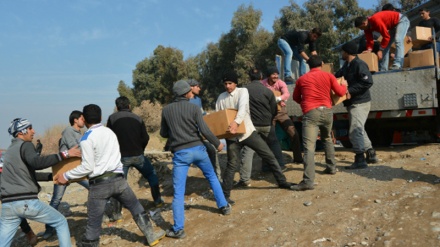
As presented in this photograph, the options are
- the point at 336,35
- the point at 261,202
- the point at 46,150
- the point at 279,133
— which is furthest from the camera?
the point at 336,35

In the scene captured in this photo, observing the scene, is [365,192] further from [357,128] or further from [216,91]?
[216,91]

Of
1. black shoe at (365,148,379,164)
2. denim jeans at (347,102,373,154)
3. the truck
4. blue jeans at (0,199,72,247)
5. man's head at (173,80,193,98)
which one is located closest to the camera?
blue jeans at (0,199,72,247)

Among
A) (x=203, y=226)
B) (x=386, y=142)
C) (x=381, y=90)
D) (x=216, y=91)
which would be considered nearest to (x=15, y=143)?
(x=203, y=226)

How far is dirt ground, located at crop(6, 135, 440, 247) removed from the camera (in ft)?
12.1

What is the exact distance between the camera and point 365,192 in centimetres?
481

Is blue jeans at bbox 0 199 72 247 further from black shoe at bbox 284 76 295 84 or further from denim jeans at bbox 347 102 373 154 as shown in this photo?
black shoe at bbox 284 76 295 84

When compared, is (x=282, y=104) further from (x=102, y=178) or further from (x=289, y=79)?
(x=102, y=178)

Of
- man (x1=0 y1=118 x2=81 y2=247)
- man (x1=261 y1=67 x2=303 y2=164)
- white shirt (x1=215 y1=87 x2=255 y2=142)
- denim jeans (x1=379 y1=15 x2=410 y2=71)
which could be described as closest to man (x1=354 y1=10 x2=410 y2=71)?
denim jeans (x1=379 y1=15 x2=410 y2=71)

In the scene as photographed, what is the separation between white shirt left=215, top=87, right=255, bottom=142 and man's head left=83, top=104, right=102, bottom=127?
1755mm

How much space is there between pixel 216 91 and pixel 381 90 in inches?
916

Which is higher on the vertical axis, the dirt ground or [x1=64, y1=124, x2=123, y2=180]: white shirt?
[x1=64, y1=124, x2=123, y2=180]: white shirt

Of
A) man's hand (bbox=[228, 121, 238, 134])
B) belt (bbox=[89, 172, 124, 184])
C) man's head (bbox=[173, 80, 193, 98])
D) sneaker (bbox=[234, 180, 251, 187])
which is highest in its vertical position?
man's head (bbox=[173, 80, 193, 98])

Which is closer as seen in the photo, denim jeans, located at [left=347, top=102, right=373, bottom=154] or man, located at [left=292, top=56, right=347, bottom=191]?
man, located at [left=292, top=56, right=347, bottom=191]

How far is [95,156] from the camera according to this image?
412 cm
